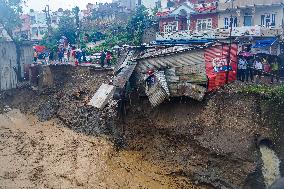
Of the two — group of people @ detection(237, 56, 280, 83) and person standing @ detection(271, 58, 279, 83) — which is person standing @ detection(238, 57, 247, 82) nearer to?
group of people @ detection(237, 56, 280, 83)

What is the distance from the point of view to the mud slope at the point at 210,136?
1559 cm

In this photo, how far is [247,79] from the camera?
1981cm

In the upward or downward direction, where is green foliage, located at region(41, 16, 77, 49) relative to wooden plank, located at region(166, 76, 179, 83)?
upward

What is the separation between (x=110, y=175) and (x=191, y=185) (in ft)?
13.1

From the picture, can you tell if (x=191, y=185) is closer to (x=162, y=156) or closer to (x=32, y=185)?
(x=162, y=156)

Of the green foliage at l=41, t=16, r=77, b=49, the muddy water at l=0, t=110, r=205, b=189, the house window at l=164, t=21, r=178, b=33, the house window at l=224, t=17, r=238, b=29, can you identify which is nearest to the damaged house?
the muddy water at l=0, t=110, r=205, b=189

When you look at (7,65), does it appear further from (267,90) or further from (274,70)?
(267,90)

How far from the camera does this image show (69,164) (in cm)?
1856

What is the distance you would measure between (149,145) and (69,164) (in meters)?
4.28

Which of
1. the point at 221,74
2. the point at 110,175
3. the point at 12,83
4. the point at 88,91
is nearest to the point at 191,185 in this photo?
the point at 110,175

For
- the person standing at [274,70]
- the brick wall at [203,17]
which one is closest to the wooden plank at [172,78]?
the person standing at [274,70]

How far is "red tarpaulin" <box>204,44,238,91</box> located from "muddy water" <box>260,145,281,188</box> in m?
4.52

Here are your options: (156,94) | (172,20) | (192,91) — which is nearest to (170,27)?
(172,20)

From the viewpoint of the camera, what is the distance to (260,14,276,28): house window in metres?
30.4
